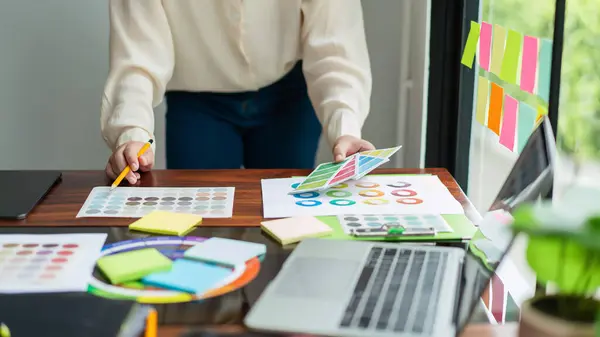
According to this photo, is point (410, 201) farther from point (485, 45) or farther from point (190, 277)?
point (485, 45)

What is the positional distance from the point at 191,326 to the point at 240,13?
0.95m

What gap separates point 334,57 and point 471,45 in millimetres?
530

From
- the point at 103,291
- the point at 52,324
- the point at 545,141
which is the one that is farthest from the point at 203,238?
the point at 545,141

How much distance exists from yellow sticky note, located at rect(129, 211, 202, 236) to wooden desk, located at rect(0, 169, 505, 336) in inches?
0.6

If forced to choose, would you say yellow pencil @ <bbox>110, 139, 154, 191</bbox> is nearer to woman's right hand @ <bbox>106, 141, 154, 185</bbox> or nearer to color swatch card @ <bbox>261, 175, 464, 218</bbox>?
woman's right hand @ <bbox>106, 141, 154, 185</bbox>

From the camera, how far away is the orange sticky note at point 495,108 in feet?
5.44

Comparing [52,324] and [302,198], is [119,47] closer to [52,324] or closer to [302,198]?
[302,198]

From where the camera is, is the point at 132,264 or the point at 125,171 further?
the point at 125,171

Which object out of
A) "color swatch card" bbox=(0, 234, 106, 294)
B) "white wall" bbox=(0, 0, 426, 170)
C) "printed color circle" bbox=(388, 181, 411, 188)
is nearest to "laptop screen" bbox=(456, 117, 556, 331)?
"printed color circle" bbox=(388, 181, 411, 188)

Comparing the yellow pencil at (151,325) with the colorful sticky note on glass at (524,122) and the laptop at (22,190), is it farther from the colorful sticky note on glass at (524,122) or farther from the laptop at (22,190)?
the colorful sticky note on glass at (524,122)

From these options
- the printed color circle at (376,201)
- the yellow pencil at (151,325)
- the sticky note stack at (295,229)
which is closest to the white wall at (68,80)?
the printed color circle at (376,201)

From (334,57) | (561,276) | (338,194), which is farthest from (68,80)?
(561,276)

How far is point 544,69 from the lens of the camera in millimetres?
1403

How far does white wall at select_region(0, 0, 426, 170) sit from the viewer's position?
2.24m
